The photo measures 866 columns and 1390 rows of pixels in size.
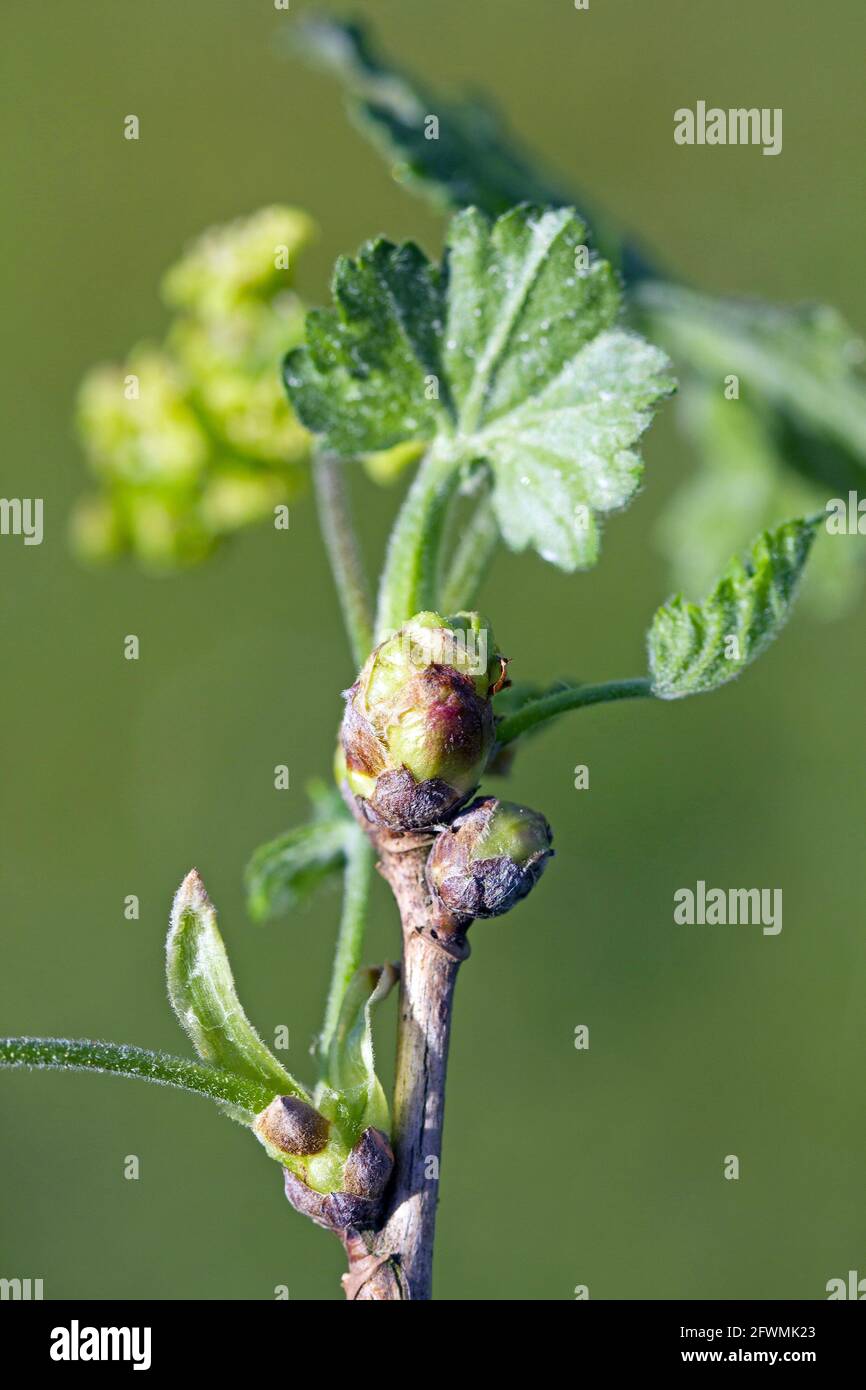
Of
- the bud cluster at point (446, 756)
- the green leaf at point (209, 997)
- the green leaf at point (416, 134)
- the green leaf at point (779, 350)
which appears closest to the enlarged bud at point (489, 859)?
the bud cluster at point (446, 756)

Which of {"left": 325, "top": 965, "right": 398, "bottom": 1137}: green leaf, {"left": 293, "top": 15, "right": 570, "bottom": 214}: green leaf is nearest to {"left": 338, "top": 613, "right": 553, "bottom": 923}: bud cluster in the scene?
{"left": 325, "top": 965, "right": 398, "bottom": 1137}: green leaf

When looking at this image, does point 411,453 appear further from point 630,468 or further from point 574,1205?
point 574,1205

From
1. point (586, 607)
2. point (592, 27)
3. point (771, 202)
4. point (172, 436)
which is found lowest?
point (172, 436)

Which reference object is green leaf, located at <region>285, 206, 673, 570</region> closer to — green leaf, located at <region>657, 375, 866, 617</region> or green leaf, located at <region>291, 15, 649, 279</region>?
green leaf, located at <region>291, 15, 649, 279</region>

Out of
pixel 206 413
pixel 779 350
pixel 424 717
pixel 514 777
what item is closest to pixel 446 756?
pixel 424 717

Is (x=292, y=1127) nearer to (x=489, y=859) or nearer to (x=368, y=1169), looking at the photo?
(x=368, y=1169)
